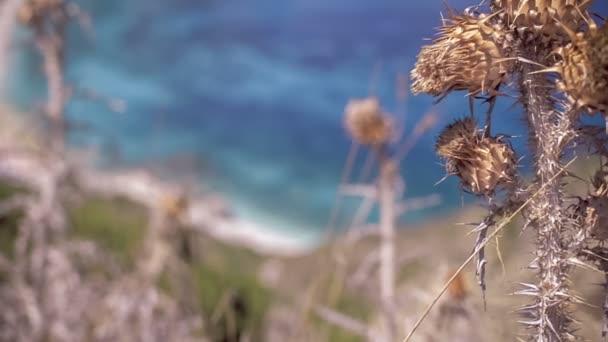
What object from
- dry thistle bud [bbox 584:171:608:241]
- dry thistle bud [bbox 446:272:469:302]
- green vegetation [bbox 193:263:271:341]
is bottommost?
green vegetation [bbox 193:263:271:341]

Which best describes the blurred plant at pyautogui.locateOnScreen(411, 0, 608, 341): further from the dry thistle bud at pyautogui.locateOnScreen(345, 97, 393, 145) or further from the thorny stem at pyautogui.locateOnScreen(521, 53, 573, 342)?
the dry thistle bud at pyautogui.locateOnScreen(345, 97, 393, 145)

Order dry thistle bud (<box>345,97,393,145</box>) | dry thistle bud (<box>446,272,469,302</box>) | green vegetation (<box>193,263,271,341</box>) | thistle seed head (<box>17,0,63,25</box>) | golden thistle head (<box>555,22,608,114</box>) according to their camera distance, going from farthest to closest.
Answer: green vegetation (<box>193,263,271,341</box>) → thistle seed head (<box>17,0,63,25</box>) → dry thistle bud (<box>345,97,393,145</box>) → dry thistle bud (<box>446,272,469,302</box>) → golden thistle head (<box>555,22,608,114</box>)

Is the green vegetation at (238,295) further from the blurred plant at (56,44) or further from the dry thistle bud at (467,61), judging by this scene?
the dry thistle bud at (467,61)

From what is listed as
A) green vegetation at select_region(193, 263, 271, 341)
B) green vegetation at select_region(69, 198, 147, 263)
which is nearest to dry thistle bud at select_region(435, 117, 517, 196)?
green vegetation at select_region(193, 263, 271, 341)

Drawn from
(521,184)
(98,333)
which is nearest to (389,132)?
(98,333)

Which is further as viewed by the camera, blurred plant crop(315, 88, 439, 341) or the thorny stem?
blurred plant crop(315, 88, 439, 341)

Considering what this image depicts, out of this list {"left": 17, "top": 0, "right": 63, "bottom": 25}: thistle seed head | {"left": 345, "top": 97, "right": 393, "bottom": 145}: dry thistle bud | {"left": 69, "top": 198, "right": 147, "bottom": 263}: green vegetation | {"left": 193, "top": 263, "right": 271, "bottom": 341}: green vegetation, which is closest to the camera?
{"left": 345, "top": 97, "right": 393, "bottom": 145}: dry thistle bud

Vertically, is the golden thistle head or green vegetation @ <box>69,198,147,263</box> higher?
the golden thistle head
